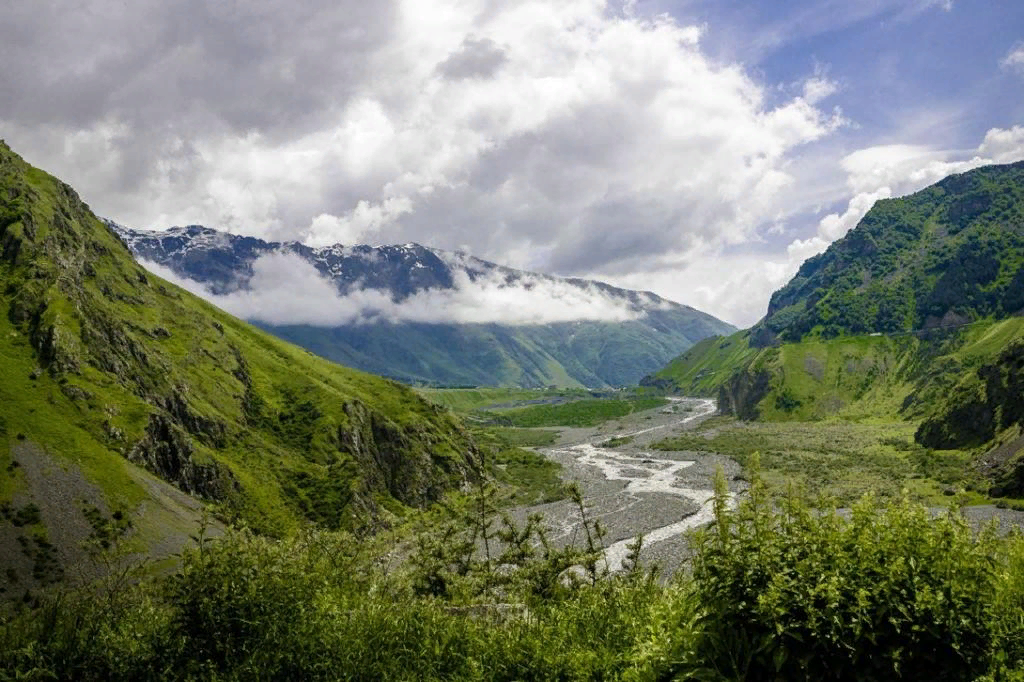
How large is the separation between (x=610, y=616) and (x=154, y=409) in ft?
371

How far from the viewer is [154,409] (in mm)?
117125

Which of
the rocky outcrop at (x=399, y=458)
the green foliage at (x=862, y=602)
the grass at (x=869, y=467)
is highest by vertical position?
the green foliage at (x=862, y=602)

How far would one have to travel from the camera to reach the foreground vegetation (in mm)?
15305

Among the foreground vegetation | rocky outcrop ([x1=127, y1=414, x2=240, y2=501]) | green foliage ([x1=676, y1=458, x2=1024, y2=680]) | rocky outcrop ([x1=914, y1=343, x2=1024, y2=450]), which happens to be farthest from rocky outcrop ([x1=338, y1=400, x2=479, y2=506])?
green foliage ([x1=676, y1=458, x2=1024, y2=680])

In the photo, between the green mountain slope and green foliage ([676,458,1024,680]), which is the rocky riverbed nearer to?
the green mountain slope

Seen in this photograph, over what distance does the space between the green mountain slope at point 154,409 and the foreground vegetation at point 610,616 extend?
5371 cm

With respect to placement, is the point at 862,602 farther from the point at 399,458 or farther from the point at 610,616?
the point at 399,458

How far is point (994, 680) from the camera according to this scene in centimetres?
1441

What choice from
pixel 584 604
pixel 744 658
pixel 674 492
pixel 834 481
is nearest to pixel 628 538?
pixel 674 492

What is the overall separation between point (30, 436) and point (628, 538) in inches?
3469

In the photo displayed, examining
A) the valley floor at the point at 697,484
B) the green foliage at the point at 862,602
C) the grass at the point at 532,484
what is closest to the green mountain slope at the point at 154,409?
the grass at the point at 532,484

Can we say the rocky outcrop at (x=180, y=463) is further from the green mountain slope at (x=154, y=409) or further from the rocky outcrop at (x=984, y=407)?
Result: the rocky outcrop at (x=984, y=407)

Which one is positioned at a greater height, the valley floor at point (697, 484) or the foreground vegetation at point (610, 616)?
the foreground vegetation at point (610, 616)

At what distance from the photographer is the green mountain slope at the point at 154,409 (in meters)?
95.7
